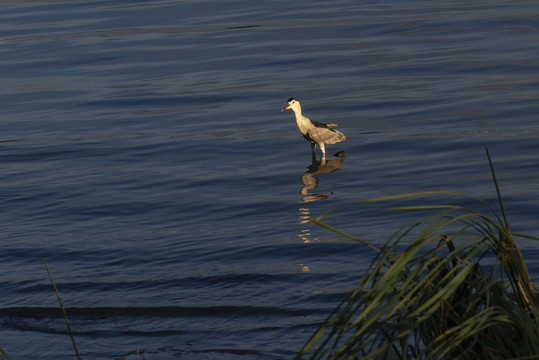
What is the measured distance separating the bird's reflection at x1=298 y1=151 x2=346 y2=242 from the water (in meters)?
0.04

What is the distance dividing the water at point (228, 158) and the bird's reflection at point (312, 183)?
4cm

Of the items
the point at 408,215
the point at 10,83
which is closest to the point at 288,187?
the point at 408,215

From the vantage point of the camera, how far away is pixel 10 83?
819 inches

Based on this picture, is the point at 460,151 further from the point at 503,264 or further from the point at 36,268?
the point at 503,264

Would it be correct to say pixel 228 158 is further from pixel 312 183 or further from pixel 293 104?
pixel 312 183

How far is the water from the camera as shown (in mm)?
7723

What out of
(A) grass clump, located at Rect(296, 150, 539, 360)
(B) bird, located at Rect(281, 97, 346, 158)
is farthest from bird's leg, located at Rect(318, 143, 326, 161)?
(A) grass clump, located at Rect(296, 150, 539, 360)

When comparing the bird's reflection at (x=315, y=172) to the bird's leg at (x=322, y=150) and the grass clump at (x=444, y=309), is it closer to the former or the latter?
the bird's leg at (x=322, y=150)

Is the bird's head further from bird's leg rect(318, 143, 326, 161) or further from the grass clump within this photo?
the grass clump

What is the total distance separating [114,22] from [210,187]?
1793 cm

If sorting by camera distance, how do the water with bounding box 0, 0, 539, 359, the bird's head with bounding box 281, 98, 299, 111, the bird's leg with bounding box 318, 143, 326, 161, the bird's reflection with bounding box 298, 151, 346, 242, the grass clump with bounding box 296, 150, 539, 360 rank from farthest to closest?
the bird's head with bounding box 281, 98, 299, 111 < the bird's leg with bounding box 318, 143, 326, 161 < the bird's reflection with bounding box 298, 151, 346, 242 < the water with bounding box 0, 0, 539, 359 < the grass clump with bounding box 296, 150, 539, 360

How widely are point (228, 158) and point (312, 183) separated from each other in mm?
2061

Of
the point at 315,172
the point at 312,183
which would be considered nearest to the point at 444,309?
the point at 312,183

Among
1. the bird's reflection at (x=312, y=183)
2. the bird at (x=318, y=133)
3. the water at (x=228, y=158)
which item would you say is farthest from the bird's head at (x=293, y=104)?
the bird's reflection at (x=312, y=183)
